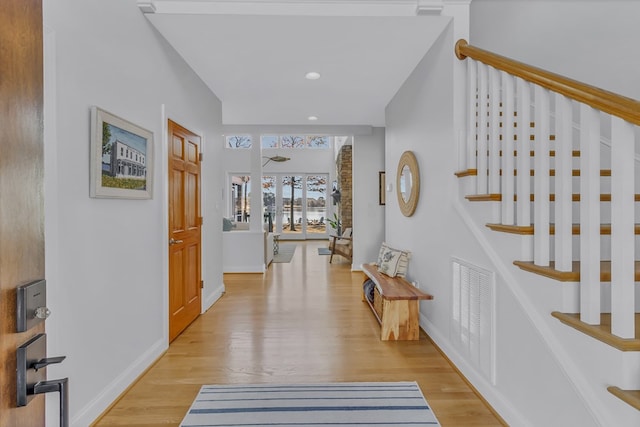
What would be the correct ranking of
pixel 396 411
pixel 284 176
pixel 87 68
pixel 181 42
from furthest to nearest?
pixel 284 176 < pixel 181 42 < pixel 396 411 < pixel 87 68

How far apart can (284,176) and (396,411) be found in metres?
10.0

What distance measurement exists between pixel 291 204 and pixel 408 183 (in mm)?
8258

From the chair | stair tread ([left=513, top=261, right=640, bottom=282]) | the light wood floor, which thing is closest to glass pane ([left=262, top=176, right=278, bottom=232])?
the chair

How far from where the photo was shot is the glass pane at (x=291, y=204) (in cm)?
1158

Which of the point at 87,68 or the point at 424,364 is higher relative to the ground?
the point at 87,68

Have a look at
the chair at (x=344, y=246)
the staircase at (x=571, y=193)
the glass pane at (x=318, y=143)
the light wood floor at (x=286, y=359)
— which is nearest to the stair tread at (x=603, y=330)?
the staircase at (x=571, y=193)

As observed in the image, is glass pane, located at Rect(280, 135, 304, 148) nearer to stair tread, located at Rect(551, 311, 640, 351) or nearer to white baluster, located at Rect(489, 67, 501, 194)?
white baluster, located at Rect(489, 67, 501, 194)

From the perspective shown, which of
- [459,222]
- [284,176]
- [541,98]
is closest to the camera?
[541,98]

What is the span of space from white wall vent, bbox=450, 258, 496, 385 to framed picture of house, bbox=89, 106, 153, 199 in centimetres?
234

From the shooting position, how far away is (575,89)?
1.41 metres

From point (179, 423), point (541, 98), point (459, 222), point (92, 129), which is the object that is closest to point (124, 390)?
point (179, 423)

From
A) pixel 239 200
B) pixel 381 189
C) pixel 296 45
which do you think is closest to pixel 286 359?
pixel 296 45

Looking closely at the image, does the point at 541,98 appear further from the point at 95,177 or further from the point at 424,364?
the point at 95,177

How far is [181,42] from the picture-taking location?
9.39 ft
